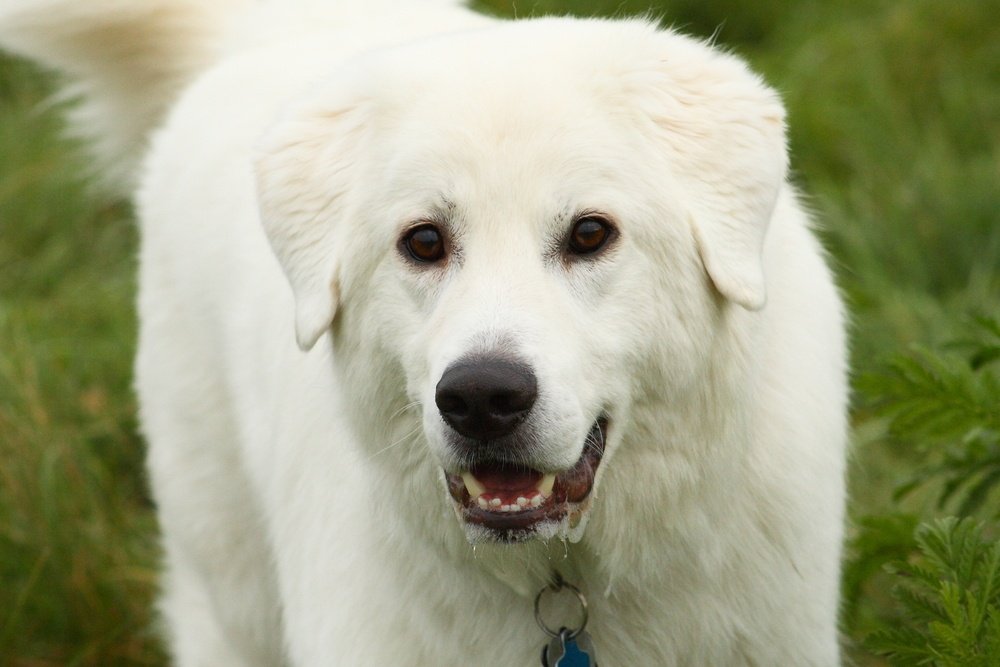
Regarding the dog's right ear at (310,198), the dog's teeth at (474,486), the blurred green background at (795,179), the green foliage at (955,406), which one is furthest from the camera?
the blurred green background at (795,179)

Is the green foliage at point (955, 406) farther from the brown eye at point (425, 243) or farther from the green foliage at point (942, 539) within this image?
the brown eye at point (425, 243)

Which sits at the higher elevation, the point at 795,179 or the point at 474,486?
the point at 474,486

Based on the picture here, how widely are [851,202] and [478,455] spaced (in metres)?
3.94

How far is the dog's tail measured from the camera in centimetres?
438

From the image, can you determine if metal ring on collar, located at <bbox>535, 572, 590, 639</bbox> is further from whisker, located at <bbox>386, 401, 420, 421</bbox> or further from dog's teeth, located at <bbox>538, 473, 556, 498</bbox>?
whisker, located at <bbox>386, 401, 420, 421</bbox>

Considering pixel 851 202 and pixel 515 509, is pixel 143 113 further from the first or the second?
pixel 851 202

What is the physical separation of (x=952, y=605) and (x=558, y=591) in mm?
817

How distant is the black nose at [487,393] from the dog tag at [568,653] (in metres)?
0.61

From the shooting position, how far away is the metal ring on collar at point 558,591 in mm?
2941

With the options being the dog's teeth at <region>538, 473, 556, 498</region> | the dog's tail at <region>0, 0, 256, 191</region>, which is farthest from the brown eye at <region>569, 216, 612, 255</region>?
the dog's tail at <region>0, 0, 256, 191</region>

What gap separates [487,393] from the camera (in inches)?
97.5

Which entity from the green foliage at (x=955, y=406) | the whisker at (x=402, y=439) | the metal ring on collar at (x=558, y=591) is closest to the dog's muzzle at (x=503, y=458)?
the whisker at (x=402, y=439)

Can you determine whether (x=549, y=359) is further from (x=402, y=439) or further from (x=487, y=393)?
(x=402, y=439)

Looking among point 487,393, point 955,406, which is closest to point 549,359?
point 487,393
